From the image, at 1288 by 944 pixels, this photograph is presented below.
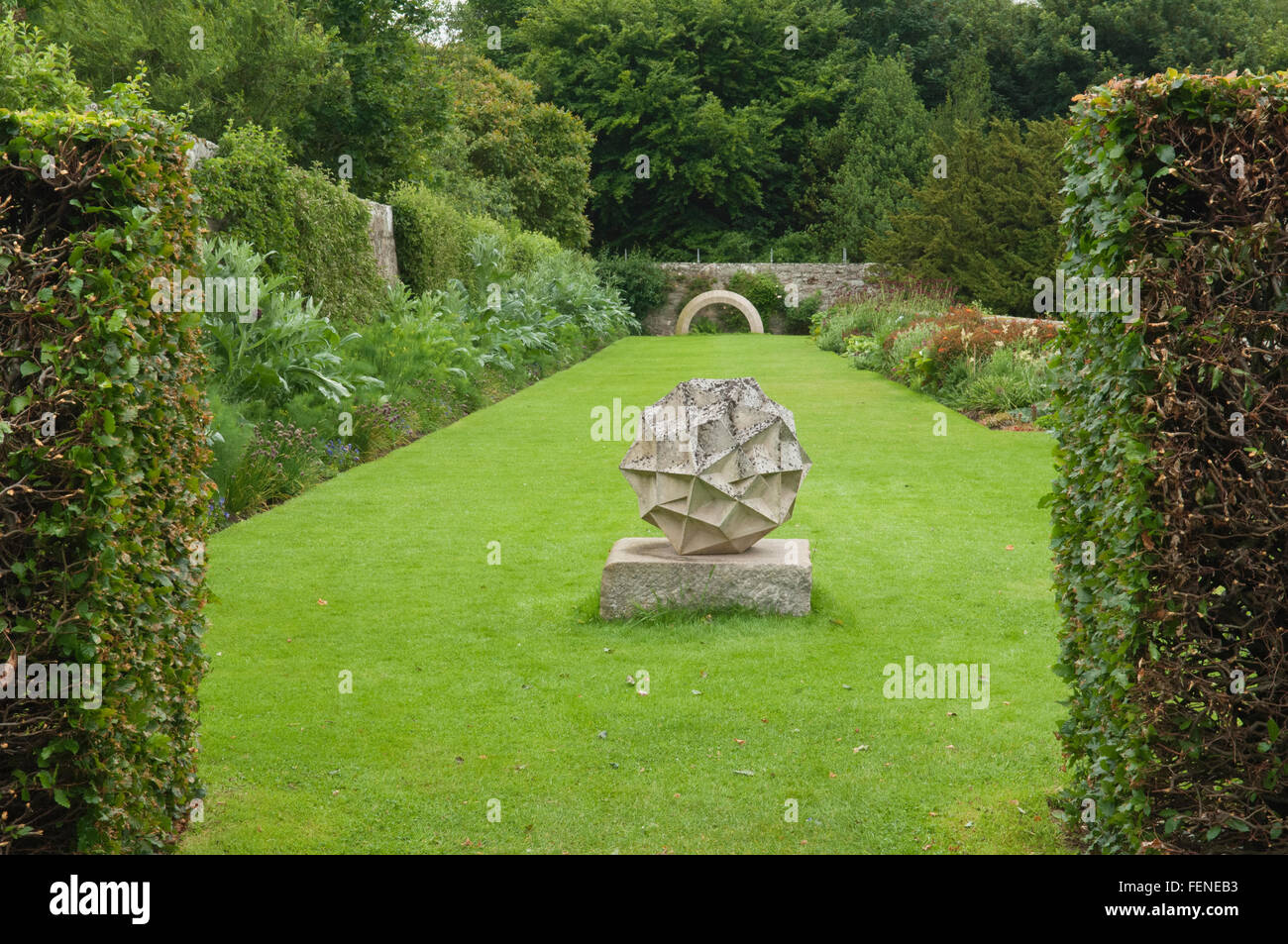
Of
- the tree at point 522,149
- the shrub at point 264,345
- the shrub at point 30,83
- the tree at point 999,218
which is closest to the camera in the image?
the shrub at point 30,83

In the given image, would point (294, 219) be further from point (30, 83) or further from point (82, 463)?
point (82, 463)

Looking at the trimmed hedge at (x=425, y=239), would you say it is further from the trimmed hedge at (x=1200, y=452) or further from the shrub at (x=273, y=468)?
the trimmed hedge at (x=1200, y=452)

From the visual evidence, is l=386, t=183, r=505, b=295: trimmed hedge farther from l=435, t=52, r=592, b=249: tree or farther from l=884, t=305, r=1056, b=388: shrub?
l=435, t=52, r=592, b=249: tree

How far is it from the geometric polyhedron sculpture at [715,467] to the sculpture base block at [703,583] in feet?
0.51

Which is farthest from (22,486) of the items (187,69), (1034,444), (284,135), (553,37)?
(553,37)

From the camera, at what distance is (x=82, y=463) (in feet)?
10.8

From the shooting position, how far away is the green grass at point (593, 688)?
4.33 m

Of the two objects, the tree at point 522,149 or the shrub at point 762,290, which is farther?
the shrub at point 762,290

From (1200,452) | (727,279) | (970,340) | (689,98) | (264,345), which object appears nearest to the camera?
(1200,452)

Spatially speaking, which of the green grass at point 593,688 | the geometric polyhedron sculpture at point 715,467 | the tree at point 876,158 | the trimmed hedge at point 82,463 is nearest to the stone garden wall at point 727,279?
the tree at point 876,158

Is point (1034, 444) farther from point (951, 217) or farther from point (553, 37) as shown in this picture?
point (553, 37)

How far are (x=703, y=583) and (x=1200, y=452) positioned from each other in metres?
3.72

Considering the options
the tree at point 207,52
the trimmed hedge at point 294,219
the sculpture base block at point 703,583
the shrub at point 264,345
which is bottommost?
the sculpture base block at point 703,583

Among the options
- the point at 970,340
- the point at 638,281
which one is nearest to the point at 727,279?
the point at 638,281
